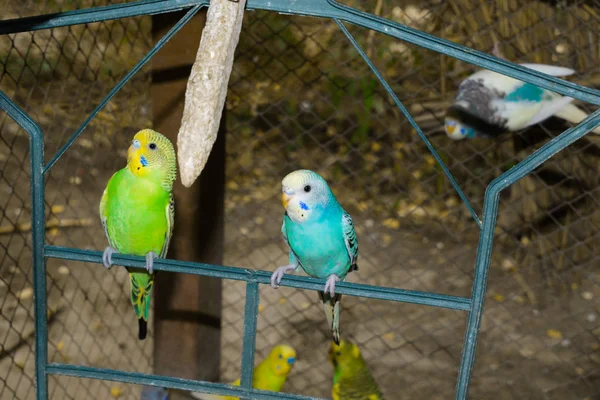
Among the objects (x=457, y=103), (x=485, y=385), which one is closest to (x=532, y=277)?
(x=485, y=385)

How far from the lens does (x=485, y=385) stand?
3289 millimetres

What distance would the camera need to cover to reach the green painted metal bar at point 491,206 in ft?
4.74

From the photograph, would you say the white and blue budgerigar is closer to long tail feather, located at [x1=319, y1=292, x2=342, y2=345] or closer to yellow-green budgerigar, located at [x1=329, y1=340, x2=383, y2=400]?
yellow-green budgerigar, located at [x1=329, y1=340, x2=383, y2=400]

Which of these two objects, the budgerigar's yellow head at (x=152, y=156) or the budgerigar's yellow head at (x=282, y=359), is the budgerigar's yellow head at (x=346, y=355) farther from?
the budgerigar's yellow head at (x=152, y=156)

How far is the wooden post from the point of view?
2611 millimetres

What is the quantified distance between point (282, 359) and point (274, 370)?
6cm

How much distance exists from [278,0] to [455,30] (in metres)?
2.52

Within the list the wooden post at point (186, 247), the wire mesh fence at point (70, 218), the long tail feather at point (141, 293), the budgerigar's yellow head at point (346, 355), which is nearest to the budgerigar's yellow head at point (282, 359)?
the budgerigar's yellow head at point (346, 355)

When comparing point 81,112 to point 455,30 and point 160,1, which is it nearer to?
point 455,30

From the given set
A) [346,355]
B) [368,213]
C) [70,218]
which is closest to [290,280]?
[346,355]

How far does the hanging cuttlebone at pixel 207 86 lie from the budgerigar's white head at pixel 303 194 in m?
0.31

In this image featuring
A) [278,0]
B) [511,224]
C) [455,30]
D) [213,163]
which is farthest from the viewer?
[511,224]

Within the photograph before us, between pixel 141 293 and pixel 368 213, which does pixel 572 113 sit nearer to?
pixel 368 213

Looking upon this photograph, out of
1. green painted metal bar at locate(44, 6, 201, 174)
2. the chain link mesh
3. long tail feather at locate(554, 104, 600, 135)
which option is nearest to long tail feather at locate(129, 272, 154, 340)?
green painted metal bar at locate(44, 6, 201, 174)
